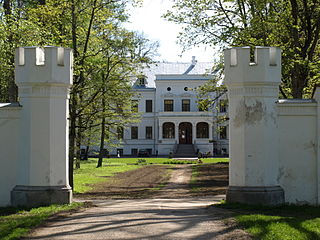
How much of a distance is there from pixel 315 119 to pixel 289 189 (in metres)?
1.68

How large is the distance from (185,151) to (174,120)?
18.5ft

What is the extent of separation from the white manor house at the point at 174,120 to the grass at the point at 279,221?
51.6m

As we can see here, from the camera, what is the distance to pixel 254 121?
11.5 m

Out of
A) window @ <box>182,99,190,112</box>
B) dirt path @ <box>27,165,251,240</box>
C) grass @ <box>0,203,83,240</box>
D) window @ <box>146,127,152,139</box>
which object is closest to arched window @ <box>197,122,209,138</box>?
window @ <box>182,99,190,112</box>

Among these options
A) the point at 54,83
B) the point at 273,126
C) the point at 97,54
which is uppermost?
the point at 97,54

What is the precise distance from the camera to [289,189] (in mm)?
11523

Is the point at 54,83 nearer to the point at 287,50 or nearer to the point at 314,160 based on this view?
the point at 314,160

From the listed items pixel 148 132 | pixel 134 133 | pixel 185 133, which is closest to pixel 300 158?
pixel 185 133

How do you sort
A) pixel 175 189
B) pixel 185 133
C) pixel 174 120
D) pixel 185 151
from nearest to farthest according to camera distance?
pixel 175 189 → pixel 185 151 → pixel 174 120 → pixel 185 133

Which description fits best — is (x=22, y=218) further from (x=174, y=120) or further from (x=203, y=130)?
(x=203, y=130)

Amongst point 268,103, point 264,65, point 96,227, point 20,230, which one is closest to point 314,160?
point 268,103

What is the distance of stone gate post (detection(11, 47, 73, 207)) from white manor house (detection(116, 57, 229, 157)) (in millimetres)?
50977

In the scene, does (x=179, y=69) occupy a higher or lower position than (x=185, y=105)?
higher

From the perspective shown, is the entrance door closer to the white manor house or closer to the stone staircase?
the white manor house
